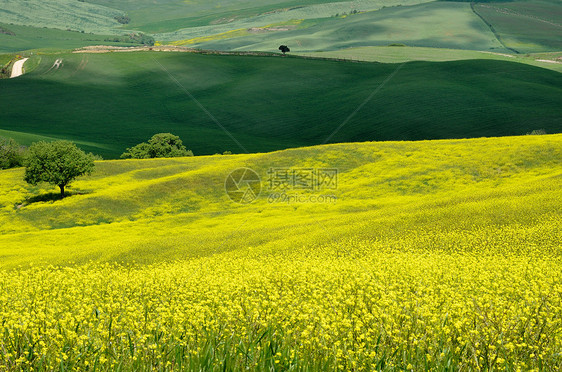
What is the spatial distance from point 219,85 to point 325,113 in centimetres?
4288

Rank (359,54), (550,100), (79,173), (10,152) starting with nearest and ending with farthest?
(79,173), (10,152), (550,100), (359,54)

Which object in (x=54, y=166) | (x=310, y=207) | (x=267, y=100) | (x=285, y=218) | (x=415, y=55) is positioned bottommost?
(x=285, y=218)

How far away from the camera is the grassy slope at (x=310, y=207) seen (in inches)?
1141

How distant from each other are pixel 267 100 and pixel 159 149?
48406 mm

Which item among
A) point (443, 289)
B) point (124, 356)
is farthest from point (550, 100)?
point (124, 356)

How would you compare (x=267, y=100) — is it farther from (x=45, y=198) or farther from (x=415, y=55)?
(x=45, y=198)

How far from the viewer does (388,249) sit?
24312 millimetres

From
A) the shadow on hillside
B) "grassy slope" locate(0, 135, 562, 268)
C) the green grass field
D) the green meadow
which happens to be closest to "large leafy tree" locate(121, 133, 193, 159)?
the green meadow

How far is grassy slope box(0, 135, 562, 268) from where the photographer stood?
28984 mm

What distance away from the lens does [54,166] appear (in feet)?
195

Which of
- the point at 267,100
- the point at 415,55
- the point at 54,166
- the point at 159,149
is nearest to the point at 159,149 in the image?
the point at 159,149

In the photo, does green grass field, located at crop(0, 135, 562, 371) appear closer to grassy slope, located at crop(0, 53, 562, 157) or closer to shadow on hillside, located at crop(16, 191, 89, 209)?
shadow on hillside, located at crop(16, 191, 89, 209)

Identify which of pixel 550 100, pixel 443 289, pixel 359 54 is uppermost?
pixel 359 54

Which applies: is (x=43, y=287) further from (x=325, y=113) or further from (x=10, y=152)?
(x=325, y=113)
